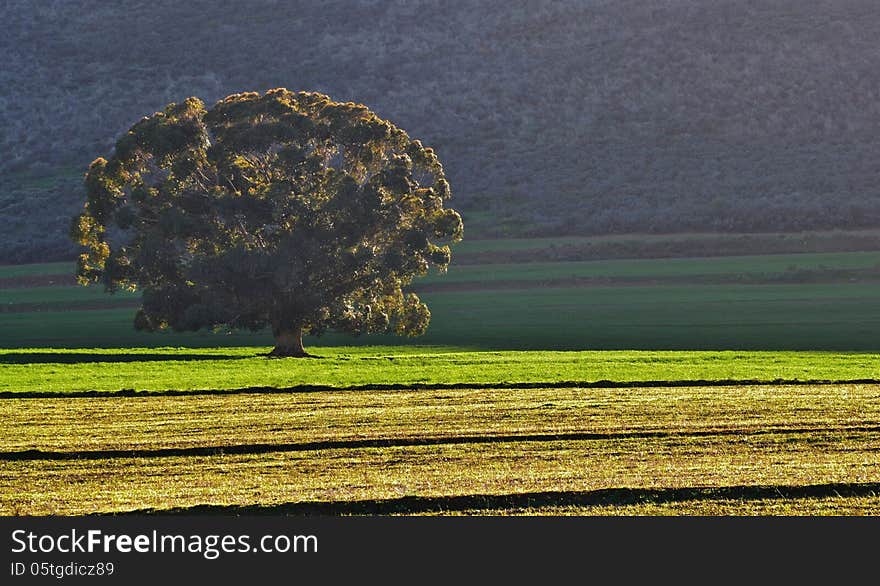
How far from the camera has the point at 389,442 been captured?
21984 millimetres

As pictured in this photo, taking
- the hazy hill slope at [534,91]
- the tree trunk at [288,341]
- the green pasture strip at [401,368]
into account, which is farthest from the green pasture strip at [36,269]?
the tree trunk at [288,341]

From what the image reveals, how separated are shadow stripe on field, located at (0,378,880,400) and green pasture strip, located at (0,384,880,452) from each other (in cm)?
64

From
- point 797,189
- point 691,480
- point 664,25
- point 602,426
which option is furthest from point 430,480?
point 664,25

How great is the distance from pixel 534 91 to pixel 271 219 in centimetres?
9398

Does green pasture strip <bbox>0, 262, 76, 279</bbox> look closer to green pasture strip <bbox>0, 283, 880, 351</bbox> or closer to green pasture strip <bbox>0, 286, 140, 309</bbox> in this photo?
green pasture strip <bbox>0, 286, 140, 309</bbox>

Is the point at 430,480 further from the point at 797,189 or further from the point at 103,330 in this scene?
the point at 797,189

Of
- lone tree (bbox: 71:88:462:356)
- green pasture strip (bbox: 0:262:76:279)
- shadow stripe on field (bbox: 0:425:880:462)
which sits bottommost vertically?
green pasture strip (bbox: 0:262:76:279)

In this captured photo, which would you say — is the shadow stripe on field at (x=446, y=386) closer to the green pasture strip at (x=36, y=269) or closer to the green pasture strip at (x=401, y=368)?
the green pasture strip at (x=401, y=368)

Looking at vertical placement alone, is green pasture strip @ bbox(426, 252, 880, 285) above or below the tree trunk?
above

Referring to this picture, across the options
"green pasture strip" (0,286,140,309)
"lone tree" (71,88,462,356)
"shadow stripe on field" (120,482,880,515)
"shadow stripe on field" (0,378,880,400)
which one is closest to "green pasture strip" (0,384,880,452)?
"shadow stripe on field" (0,378,880,400)

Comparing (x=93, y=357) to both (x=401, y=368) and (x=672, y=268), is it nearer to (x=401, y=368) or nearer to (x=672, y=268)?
(x=401, y=368)

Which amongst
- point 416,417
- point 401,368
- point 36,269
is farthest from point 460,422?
point 36,269

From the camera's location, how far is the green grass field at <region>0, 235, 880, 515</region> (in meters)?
16.8

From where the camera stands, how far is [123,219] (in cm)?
4925
